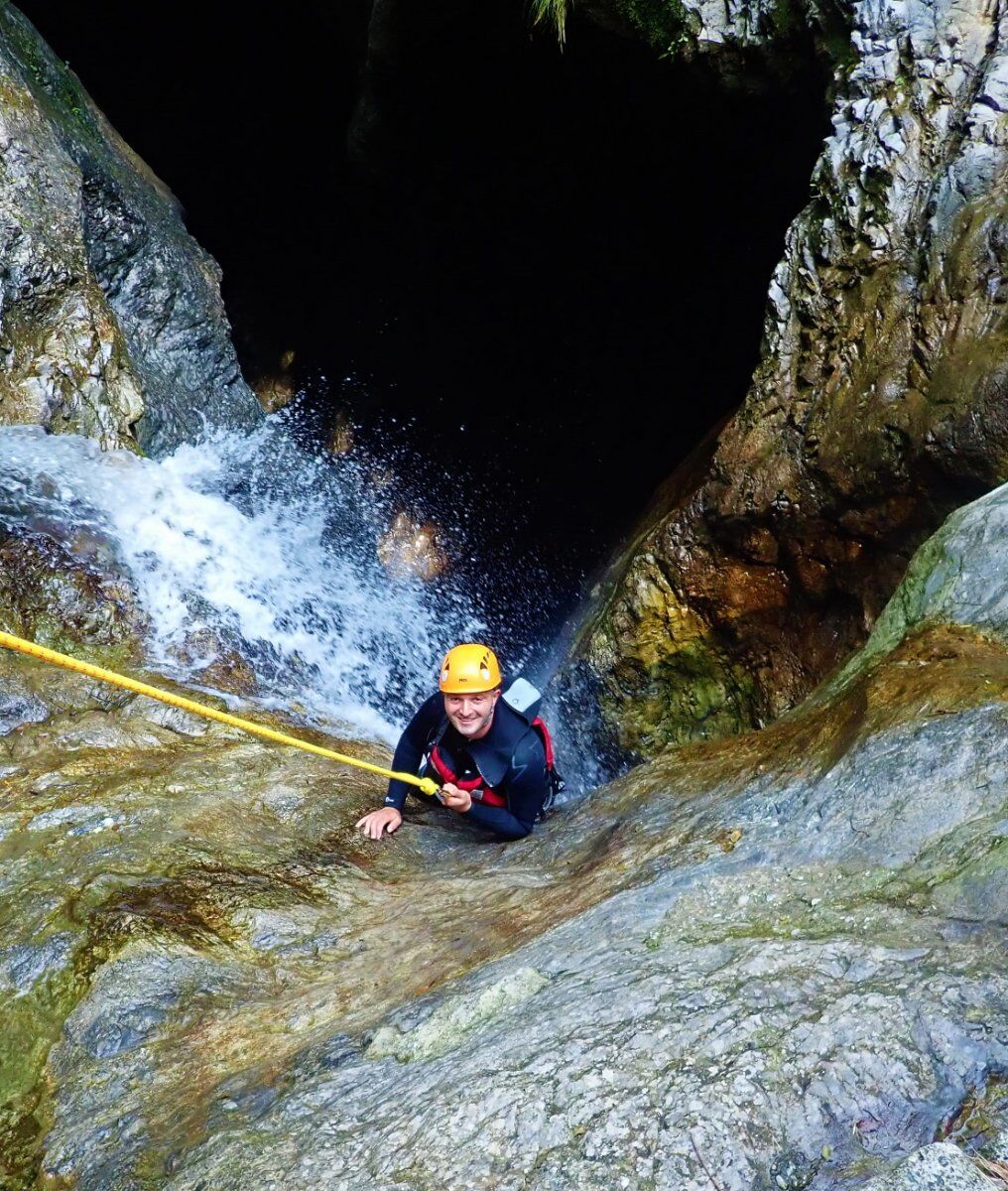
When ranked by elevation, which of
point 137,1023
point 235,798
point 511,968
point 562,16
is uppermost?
point 562,16

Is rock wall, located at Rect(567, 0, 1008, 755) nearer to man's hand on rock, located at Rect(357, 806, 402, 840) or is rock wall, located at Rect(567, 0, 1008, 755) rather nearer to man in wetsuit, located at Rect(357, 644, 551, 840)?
man in wetsuit, located at Rect(357, 644, 551, 840)

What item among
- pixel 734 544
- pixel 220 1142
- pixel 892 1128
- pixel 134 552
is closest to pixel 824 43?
pixel 734 544

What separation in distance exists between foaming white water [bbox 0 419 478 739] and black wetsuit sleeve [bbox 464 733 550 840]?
7.87 feet

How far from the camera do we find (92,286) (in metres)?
7.79

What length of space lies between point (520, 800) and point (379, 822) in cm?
77

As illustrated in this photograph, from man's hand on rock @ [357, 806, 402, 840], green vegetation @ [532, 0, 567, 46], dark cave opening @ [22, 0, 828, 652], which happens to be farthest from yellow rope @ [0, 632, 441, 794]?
green vegetation @ [532, 0, 567, 46]

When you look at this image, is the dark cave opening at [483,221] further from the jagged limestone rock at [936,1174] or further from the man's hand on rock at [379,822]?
the jagged limestone rock at [936,1174]

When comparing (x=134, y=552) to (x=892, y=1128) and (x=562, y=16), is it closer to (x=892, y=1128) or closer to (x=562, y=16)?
(x=562, y=16)

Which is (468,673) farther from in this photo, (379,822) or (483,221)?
(483,221)

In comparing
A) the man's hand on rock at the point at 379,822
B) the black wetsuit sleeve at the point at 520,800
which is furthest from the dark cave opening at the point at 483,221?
the man's hand on rock at the point at 379,822

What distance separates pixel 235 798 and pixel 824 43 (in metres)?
6.22

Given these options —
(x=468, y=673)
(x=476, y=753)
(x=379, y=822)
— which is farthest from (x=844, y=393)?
(x=379, y=822)

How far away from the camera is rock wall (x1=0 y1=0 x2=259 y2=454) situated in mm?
7312

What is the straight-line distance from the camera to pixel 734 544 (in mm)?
6824
